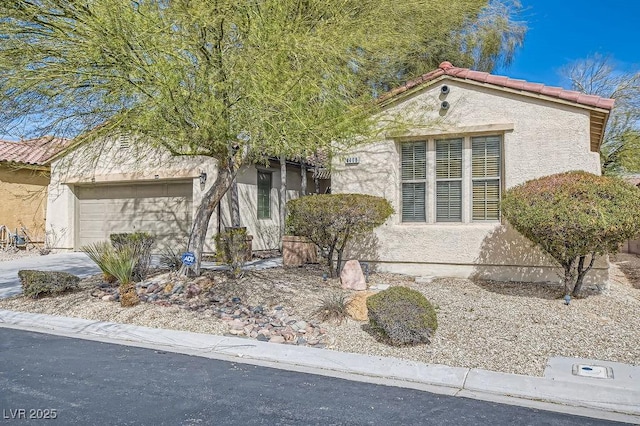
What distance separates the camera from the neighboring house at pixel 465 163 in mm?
9945

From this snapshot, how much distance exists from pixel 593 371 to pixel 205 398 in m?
4.22

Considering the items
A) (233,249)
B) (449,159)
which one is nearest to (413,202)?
(449,159)

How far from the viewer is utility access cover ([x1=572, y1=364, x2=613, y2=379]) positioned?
5.35 meters

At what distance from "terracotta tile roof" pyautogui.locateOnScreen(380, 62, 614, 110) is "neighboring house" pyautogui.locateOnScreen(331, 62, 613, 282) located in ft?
0.07

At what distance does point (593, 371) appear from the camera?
18.0 ft

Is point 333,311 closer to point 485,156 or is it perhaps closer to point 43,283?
point 485,156

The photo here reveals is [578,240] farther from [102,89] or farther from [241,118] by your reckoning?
[102,89]

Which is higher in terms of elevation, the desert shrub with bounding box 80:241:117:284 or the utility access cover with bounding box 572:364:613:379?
the desert shrub with bounding box 80:241:117:284

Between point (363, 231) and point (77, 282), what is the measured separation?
19.5ft

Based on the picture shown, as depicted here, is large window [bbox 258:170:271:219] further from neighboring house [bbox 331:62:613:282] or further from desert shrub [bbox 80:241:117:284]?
desert shrub [bbox 80:241:117:284]

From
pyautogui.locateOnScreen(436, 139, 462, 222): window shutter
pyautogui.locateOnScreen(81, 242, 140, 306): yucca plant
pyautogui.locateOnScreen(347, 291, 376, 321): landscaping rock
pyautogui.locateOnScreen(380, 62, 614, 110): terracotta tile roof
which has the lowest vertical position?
pyautogui.locateOnScreen(347, 291, 376, 321): landscaping rock

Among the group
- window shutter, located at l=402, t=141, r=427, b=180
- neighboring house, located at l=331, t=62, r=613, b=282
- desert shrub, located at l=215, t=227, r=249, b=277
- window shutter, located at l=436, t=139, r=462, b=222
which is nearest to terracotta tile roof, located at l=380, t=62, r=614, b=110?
neighboring house, located at l=331, t=62, r=613, b=282

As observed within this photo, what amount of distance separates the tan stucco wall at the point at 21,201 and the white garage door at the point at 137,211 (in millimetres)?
1854

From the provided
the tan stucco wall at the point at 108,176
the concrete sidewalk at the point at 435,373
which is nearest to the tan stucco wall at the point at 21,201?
the tan stucco wall at the point at 108,176
